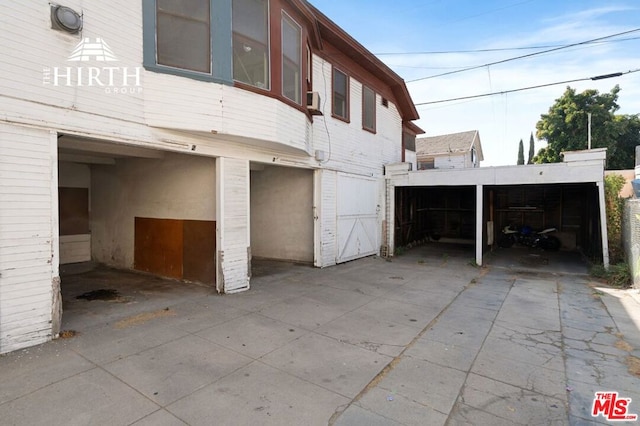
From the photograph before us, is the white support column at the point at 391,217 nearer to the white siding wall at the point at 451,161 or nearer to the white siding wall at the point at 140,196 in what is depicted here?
the white siding wall at the point at 140,196

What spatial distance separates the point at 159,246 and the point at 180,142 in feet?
11.2

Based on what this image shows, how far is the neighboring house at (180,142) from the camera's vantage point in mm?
3945

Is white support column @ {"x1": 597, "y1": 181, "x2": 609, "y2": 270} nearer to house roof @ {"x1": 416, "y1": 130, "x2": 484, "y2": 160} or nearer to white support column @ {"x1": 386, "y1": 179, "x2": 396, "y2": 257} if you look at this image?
white support column @ {"x1": 386, "y1": 179, "x2": 396, "y2": 257}

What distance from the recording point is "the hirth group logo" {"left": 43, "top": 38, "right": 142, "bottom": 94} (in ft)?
13.7

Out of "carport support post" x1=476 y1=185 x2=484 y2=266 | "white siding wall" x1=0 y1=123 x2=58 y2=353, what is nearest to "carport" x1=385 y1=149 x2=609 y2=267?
"carport support post" x1=476 y1=185 x2=484 y2=266

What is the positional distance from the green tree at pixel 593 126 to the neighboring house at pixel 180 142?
768 inches

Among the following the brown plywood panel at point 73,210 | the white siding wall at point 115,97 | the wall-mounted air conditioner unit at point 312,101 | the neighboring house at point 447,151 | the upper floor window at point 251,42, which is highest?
the neighboring house at point 447,151

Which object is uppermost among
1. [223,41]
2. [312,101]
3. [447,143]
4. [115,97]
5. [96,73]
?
[447,143]

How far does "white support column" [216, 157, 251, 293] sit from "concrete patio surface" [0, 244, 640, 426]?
0.43 meters

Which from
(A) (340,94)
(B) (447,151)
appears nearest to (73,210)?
(A) (340,94)

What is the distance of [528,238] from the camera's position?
45.2ft

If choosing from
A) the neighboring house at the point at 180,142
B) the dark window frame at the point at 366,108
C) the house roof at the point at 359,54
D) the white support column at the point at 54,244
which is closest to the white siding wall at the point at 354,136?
the neighboring house at the point at 180,142

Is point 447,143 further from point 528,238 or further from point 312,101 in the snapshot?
point 312,101

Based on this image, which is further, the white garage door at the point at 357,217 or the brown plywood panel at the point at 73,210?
the white garage door at the point at 357,217
